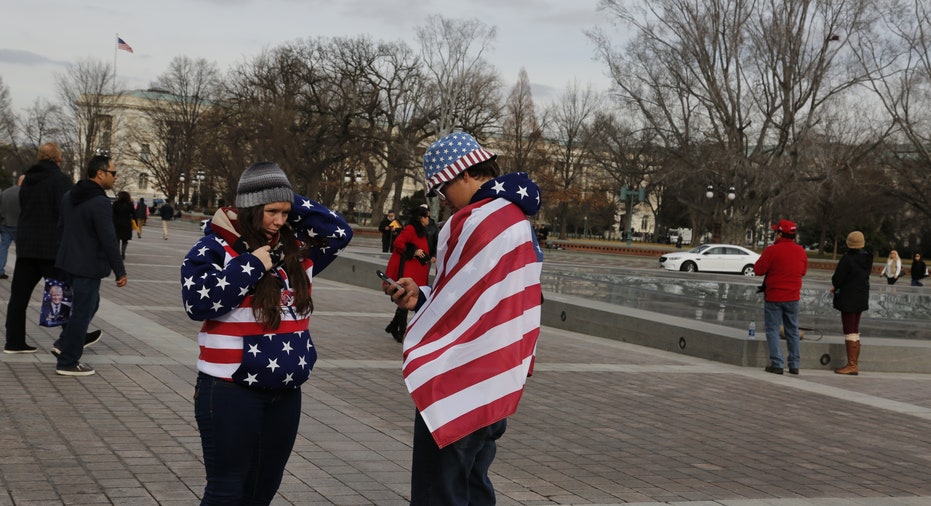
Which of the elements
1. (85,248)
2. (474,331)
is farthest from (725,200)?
(474,331)

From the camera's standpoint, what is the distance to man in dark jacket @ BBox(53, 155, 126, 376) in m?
7.93

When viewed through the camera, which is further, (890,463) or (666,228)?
(666,228)

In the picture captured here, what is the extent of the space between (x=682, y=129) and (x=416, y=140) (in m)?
20.3

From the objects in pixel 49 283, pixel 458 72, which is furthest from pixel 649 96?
pixel 49 283

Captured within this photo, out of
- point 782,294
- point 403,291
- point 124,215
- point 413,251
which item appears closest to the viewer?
point 403,291

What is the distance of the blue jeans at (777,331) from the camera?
1145 cm

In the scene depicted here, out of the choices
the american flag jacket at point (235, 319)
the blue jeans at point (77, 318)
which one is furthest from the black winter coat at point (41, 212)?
the american flag jacket at point (235, 319)

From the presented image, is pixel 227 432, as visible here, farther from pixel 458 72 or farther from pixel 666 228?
pixel 666 228

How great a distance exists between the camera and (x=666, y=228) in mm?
101625

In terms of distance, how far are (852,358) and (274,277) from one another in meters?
10.0

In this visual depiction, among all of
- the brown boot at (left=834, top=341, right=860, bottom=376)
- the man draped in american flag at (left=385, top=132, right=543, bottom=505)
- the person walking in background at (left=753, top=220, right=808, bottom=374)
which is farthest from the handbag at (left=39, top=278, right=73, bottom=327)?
the brown boot at (left=834, top=341, right=860, bottom=376)

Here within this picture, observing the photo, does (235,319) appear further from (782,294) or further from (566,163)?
(566,163)

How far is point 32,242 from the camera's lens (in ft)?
29.0

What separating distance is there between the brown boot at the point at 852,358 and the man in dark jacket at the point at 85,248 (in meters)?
8.39
